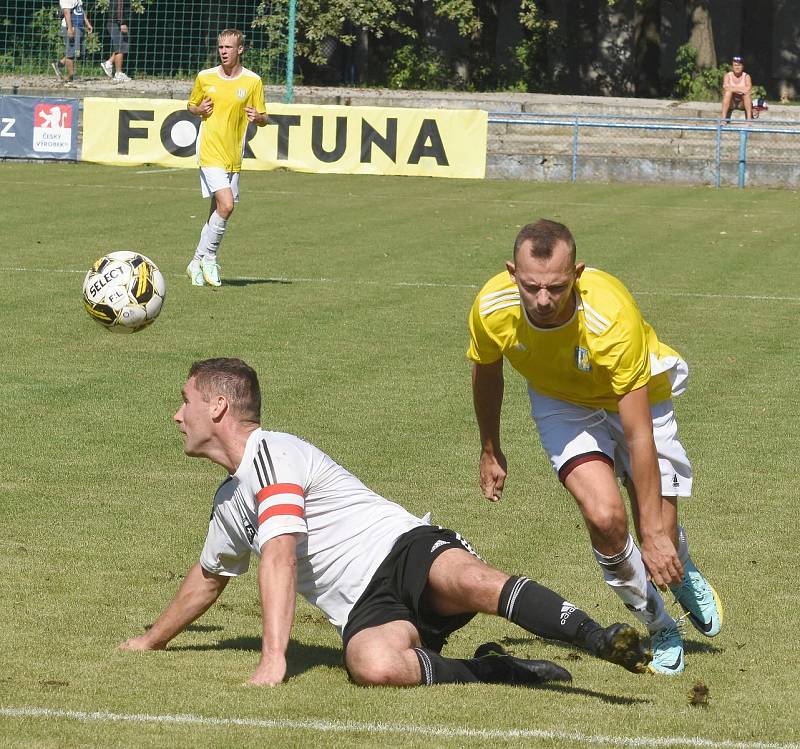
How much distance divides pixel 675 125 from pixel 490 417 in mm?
30038

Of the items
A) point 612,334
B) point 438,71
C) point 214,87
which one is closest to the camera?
point 612,334

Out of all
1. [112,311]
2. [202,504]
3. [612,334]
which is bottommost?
[202,504]

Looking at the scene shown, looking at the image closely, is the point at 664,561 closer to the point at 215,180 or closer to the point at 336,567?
the point at 336,567

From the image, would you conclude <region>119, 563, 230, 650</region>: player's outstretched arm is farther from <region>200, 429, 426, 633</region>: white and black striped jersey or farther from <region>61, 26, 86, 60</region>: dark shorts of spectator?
<region>61, 26, 86, 60</region>: dark shorts of spectator

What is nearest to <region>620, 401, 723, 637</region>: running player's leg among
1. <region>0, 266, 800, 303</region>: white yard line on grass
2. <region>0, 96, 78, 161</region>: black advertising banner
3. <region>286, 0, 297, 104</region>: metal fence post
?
<region>0, 266, 800, 303</region>: white yard line on grass

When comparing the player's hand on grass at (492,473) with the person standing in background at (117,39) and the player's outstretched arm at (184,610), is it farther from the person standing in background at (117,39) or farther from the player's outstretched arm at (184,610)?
the person standing in background at (117,39)

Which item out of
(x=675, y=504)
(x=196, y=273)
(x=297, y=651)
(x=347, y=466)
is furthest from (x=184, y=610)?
(x=196, y=273)

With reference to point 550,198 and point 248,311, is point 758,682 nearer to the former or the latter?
point 248,311

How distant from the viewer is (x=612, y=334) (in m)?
5.72

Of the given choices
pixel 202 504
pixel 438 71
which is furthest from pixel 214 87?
pixel 438 71

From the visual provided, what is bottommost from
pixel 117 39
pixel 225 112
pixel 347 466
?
pixel 347 466

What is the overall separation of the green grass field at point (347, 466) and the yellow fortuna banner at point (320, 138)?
32.5 feet

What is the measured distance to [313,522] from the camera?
5.86 meters

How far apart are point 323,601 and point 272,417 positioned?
4.72m
